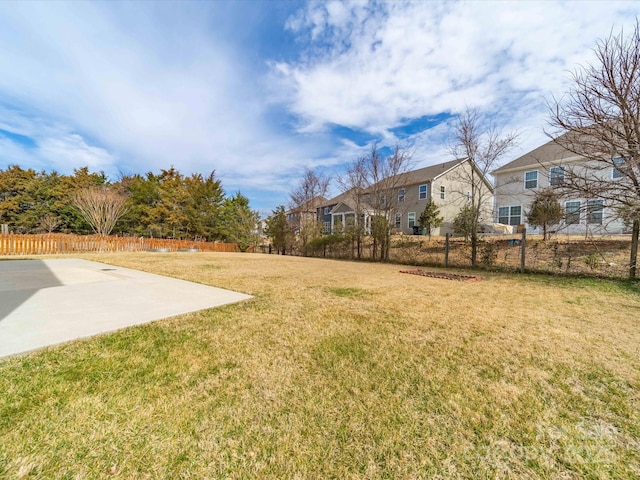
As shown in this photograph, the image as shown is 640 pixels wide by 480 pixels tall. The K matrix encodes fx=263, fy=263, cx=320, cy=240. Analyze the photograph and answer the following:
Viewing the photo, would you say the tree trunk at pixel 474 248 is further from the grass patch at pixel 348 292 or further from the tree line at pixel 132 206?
the tree line at pixel 132 206

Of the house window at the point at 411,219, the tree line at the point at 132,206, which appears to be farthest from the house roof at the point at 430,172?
the tree line at the point at 132,206

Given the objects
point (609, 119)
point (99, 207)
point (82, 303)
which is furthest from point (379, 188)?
point (99, 207)

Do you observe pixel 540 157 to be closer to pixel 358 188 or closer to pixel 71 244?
pixel 358 188

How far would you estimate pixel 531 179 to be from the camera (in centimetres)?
1577

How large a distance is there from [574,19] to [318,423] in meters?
9.92

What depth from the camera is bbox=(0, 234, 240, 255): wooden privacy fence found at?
13.1 metres

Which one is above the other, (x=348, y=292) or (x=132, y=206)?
(x=132, y=206)

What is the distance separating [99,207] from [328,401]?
24.5 m

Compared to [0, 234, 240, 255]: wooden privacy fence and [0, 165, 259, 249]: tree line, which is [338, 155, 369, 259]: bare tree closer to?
[0, 165, 259, 249]: tree line

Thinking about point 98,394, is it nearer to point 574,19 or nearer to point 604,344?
point 604,344

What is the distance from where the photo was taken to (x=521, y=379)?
7.07 ft

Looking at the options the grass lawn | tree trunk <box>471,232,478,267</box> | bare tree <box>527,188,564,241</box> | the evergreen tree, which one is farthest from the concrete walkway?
the evergreen tree

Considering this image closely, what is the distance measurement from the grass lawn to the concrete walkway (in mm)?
423

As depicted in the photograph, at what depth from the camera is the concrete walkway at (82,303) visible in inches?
110
